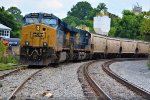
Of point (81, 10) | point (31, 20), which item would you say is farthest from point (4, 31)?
point (81, 10)

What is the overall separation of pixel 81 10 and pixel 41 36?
513ft

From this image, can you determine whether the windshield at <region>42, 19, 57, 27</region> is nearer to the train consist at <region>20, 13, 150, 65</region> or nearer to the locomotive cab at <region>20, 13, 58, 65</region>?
the train consist at <region>20, 13, 150, 65</region>

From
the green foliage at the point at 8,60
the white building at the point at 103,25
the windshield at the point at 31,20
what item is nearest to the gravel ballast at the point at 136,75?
the windshield at the point at 31,20

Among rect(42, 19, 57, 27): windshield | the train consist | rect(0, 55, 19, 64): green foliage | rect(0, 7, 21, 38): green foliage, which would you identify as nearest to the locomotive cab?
the train consist

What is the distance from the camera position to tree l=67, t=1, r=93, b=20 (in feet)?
586

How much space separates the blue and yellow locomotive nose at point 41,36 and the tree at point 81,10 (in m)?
154

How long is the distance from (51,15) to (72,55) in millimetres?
7332

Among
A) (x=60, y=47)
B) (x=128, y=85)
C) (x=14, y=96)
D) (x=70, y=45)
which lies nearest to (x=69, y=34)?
(x=70, y=45)

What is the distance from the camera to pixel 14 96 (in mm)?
11328

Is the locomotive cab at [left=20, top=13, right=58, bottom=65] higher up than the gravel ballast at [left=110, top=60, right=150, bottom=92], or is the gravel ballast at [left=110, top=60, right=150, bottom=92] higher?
the locomotive cab at [left=20, top=13, right=58, bottom=65]

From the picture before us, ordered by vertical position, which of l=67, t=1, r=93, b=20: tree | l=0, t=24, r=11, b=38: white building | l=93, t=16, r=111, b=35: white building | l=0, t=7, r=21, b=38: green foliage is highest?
l=67, t=1, r=93, b=20: tree

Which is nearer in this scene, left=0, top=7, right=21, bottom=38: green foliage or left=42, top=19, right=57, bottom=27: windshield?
left=42, top=19, right=57, bottom=27: windshield

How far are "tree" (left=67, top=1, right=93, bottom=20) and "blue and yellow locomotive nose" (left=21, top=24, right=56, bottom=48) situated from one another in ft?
506

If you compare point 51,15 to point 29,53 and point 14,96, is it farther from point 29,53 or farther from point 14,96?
point 14,96
